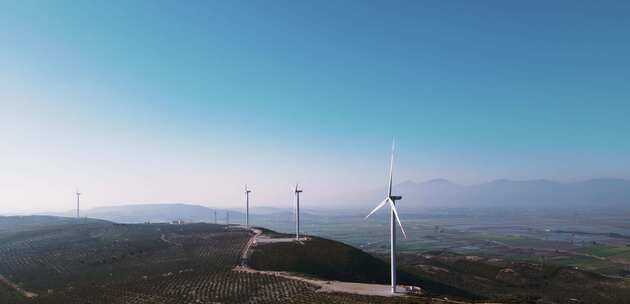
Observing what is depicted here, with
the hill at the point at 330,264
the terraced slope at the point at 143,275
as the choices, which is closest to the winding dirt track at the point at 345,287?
the terraced slope at the point at 143,275

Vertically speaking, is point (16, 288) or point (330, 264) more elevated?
point (330, 264)

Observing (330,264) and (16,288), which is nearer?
(16,288)

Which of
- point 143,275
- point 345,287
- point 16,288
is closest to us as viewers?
point 345,287

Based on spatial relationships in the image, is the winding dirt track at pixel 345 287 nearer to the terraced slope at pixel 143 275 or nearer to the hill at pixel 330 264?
the terraced slope at pixel 143 275

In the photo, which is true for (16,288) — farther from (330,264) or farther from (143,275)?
(330,264)

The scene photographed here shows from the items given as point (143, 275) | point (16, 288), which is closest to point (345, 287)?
point (143, 275)

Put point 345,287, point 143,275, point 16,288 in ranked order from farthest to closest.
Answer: point 143,275
point 16,288
point 345,287

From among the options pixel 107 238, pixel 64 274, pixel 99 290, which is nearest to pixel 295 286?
pixel 99 290

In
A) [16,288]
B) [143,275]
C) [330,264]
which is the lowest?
[16,288]

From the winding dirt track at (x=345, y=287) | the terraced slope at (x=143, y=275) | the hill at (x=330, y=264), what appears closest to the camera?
the terraced slope at (x=143, y=275)

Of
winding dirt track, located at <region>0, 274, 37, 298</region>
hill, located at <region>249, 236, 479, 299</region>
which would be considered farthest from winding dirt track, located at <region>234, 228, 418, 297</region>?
winding dirt track, located at <region>0, 274, 37, 298</region>

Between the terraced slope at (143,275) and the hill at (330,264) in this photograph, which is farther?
the hill at (330,264)

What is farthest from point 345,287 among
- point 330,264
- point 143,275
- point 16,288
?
point 16,288
